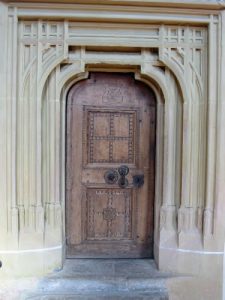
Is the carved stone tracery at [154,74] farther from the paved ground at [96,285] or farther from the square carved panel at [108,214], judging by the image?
the paved ground at [96,285]

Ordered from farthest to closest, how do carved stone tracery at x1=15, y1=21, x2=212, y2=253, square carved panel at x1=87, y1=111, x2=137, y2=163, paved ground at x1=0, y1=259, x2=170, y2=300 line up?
1. square carved panel at x1=87, y1=111, x2=137, y2=163
2. carved stone tracery at x1=15, y1=21, x2=212, y2=253
3. paved ground at x1=0, y1=259, x2=170, y2=300

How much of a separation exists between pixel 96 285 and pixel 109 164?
100cm

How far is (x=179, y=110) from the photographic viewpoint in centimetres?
257

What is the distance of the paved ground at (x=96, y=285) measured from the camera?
7.66ft

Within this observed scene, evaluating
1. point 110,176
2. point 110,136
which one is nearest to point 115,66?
point 110,136

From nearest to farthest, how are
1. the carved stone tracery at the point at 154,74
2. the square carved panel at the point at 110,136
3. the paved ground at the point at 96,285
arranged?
the paved ground at the point at 96,285 → the carved stone tracery at the point at 154,74 → the square carved panel at the point at 110,136

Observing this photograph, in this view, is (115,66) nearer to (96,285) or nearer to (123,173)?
(123,173)

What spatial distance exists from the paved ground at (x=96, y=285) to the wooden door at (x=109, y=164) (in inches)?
8.9

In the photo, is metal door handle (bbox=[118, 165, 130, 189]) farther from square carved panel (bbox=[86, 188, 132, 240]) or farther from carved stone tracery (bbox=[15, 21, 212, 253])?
carved stone tracery (bbox=[15, 21, 212, 253])

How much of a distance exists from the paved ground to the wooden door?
0.74ft

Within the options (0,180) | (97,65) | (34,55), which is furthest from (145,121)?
(0,180)

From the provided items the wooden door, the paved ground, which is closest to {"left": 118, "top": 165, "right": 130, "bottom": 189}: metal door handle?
the wooden door

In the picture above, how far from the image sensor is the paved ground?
91.9 inches

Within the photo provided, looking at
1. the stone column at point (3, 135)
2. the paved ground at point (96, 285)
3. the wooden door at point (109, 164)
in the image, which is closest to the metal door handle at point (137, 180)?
the wooden door at point (109, 164)
